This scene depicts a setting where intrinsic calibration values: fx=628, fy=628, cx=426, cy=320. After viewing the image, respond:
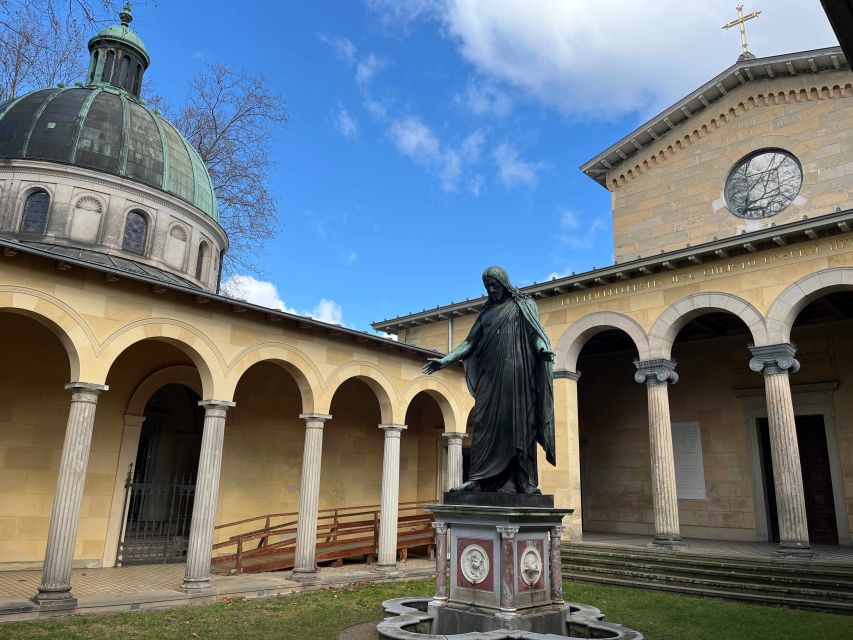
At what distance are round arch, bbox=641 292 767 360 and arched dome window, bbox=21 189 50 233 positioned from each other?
50.9ft

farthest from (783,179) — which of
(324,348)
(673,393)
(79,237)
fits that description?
(79,237)

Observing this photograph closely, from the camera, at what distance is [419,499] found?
1953 cm

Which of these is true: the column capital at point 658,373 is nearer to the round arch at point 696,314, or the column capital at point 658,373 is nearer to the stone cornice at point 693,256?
the round arch at point 696,314

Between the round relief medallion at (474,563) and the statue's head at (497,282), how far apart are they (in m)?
2.76

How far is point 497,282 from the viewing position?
281 inches

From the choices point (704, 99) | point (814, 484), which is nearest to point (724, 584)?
point (814, 484)

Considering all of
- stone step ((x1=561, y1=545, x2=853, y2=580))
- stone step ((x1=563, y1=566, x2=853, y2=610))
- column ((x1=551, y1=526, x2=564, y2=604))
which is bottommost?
stone step ((x1=563, y1=566, x2=853, y2=610))

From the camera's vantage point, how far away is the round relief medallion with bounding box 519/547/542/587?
619 cm

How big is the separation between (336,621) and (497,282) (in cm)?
499

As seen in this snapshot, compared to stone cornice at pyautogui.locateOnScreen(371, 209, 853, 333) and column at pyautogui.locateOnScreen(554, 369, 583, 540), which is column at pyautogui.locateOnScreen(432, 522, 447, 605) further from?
stone cornice at pyautogui.locateOnScreen(371, 209, 853, 333)

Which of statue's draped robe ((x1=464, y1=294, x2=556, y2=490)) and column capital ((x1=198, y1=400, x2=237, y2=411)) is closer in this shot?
statue's draped robe ((x1=464, y1=294, x2=556, y2=490))

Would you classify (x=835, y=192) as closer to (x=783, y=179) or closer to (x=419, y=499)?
(x=783, y=179)

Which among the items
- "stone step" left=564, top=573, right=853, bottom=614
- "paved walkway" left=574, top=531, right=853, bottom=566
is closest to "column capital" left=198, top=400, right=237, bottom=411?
"stone step" left=564, top=573, right=853, bottom=614

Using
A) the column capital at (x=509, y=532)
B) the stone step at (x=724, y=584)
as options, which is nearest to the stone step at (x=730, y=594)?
the stone step at (x=724, y=584)
